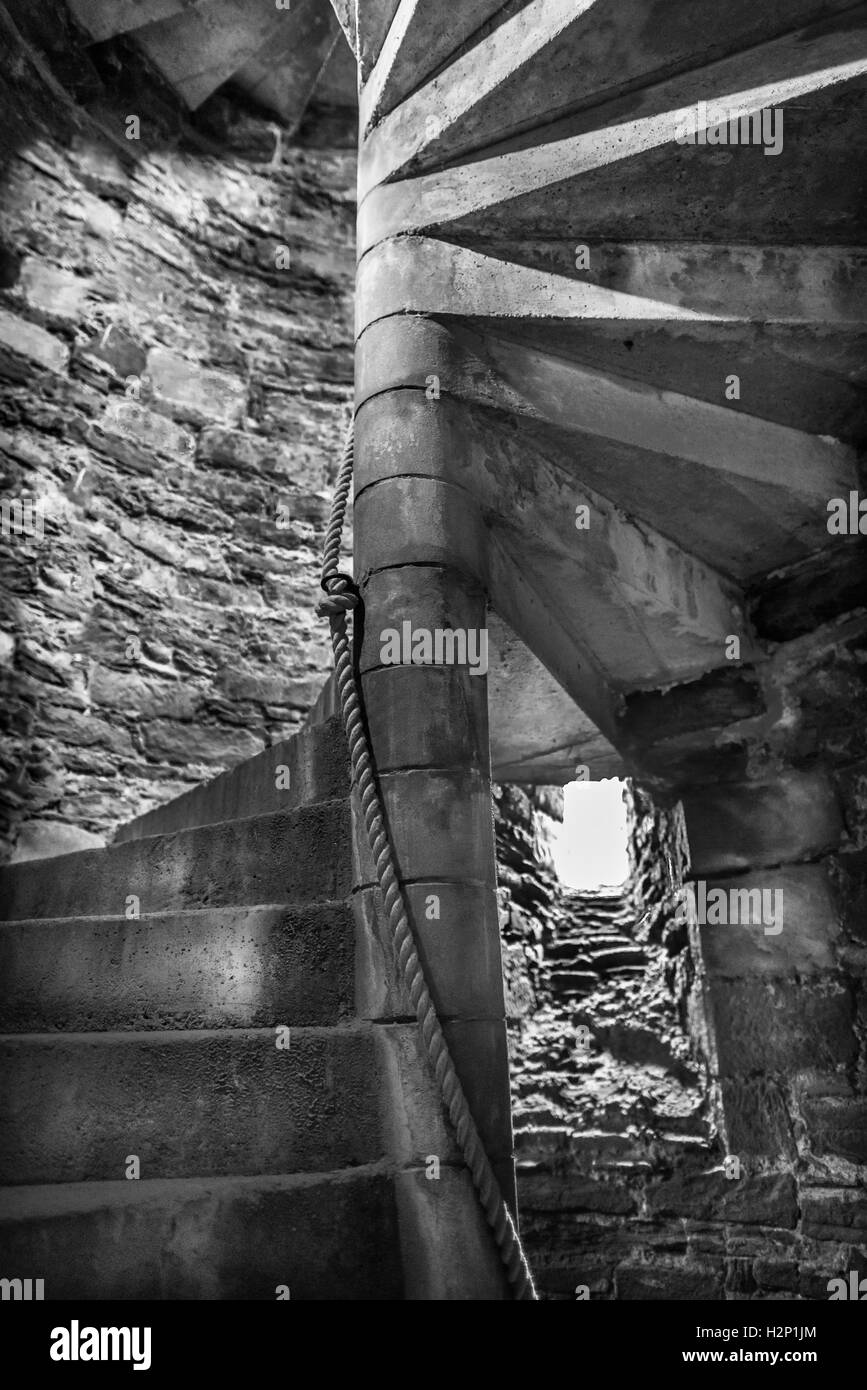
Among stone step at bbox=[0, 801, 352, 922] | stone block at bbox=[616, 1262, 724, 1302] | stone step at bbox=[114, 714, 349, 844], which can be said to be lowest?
stone block at bbox=[616, 1262, 724, 1302]

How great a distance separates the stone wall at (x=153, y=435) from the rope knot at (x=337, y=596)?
170cm

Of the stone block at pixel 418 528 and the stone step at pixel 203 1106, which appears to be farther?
the stone block at pixel 418 528

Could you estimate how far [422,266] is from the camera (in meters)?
2.62

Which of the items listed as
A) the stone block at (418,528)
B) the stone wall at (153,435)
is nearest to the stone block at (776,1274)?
the stone block at (418,528)

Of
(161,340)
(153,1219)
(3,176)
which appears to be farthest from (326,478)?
(153,1219)

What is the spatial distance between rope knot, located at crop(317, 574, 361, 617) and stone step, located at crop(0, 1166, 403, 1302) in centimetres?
112

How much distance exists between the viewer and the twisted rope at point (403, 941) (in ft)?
5.74

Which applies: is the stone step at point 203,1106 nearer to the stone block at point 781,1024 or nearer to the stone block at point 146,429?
the stone block at point 781,1024

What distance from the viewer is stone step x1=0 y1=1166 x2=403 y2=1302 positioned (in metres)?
1.54

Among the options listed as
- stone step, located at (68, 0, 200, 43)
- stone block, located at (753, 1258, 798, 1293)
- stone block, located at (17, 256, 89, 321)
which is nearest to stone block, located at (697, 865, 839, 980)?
stone block, located at (753, 1258, 798, 1293)

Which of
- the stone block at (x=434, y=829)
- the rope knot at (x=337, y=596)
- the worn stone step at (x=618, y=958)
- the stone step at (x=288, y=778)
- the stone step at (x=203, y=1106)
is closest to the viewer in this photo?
the stone step at (x=203, y=1106)

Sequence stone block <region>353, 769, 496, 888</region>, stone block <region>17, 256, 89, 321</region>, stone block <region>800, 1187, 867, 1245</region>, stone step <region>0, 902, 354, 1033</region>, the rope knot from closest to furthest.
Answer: stone step <region>0, 902, 354, 1033</region>, stone block <region>353, 769, 496, 888</region>, the rope knot, stone block <region>800, 1187, 867, 1245</region>, stone block <region>17, 256, 89, 321</region>

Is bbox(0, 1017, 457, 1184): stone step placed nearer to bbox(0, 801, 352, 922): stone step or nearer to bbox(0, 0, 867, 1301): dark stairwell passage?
bbox(0, 0, 867, 1301): dark stairwell passage
